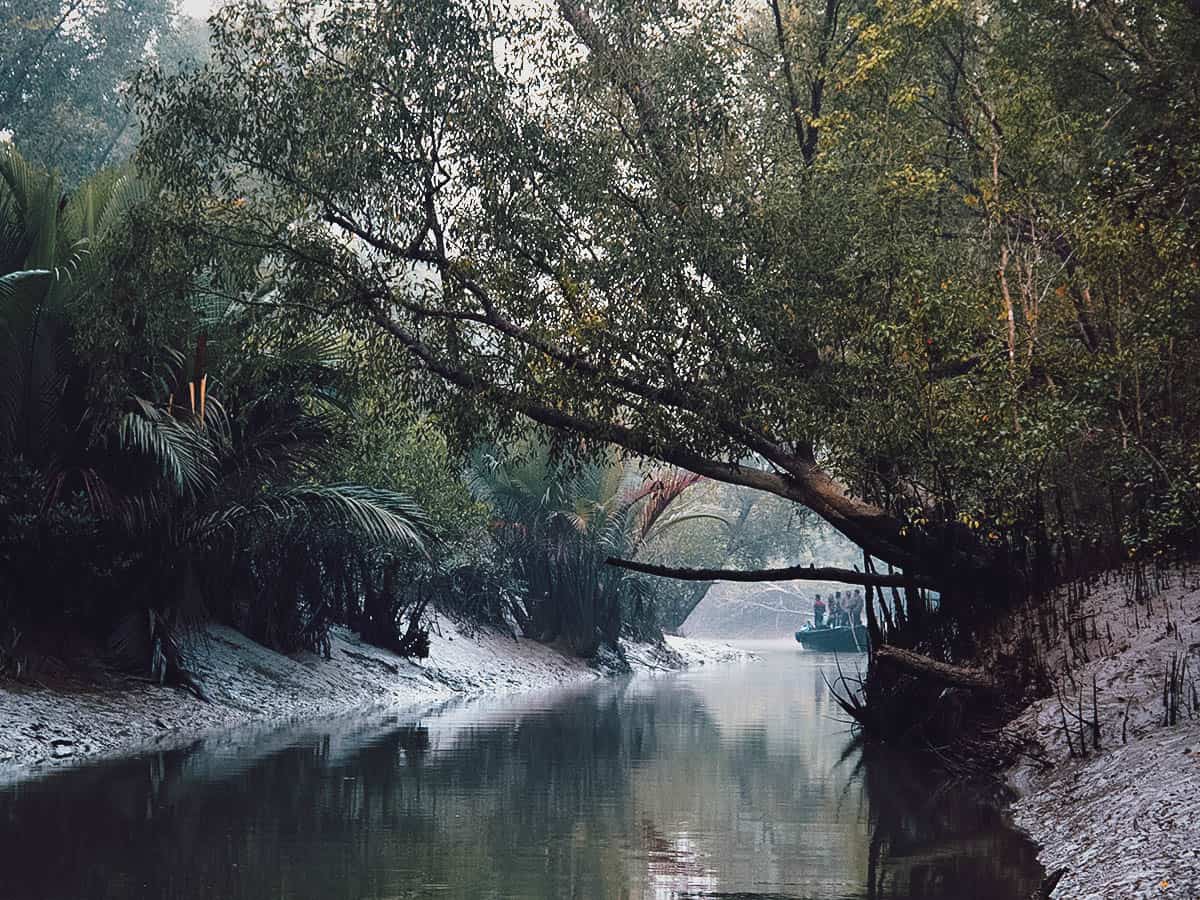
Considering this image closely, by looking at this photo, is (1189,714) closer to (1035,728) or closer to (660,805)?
(1035,728)

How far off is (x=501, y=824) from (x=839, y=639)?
164ft

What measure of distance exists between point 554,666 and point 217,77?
18.8 metres

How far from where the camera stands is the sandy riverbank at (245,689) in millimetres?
14711

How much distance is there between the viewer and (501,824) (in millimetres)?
10664

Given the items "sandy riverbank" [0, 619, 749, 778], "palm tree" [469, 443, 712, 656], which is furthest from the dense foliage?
"palm tree" [469, 443, 712, 656]

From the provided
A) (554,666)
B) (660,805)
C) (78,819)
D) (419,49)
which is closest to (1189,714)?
(660,805)

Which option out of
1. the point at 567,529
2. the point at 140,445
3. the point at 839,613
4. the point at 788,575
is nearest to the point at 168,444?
the point at 140,445

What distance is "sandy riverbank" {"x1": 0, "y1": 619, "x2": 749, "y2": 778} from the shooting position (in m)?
14.7

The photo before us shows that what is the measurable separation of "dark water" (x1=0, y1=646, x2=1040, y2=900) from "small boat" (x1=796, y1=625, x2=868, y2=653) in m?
40.6

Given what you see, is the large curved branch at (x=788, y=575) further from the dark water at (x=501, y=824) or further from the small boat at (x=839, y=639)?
the small boat at (x=839, y=639)

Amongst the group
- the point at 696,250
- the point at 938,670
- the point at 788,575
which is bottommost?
the point at 938,670

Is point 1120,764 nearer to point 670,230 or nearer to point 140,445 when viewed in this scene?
point 670,230

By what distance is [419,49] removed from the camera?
51.7ft

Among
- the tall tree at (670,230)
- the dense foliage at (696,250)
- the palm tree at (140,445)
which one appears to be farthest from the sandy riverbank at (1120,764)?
the palm tree at (140,445)
